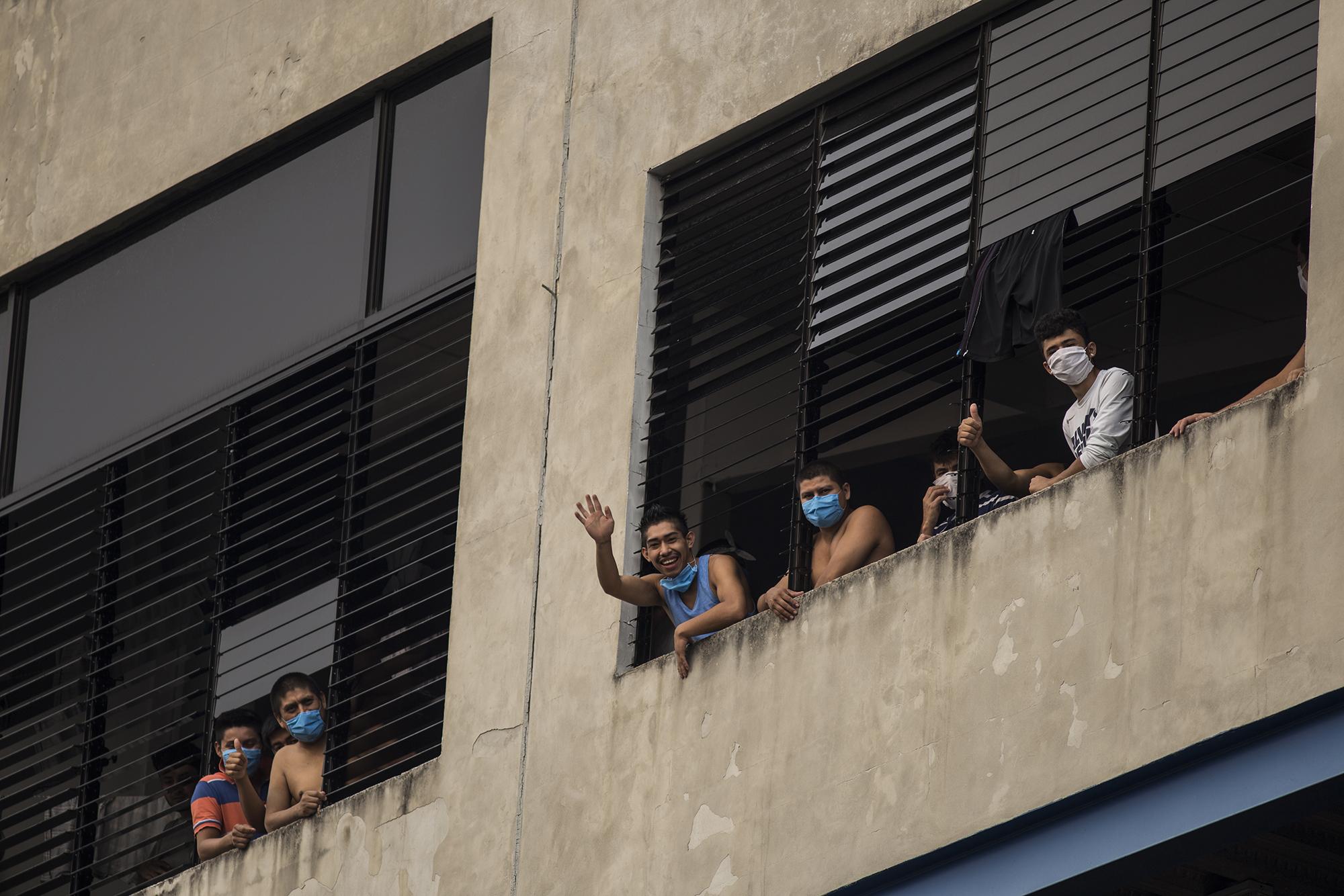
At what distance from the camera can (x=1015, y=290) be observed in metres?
11.2

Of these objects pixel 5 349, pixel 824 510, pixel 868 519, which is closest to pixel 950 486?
pixel 868 519

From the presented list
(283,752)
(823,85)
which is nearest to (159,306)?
(283,752)

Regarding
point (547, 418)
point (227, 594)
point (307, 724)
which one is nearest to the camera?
point (547, 418)

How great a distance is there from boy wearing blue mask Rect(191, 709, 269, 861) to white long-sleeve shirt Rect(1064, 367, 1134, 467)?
16.3ft

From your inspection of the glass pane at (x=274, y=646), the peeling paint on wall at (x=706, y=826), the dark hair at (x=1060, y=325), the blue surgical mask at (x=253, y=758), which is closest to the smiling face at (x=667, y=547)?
the peeling paint on wall at (x=706, y=826)

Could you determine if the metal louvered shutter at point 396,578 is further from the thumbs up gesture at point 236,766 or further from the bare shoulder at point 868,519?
the bare shoulder at point 868,519

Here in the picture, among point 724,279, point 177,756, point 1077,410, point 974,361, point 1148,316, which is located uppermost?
point 724,279

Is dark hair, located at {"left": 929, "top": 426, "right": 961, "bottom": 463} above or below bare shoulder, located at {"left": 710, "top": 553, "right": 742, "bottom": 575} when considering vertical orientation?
above

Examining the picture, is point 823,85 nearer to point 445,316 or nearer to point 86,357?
point 445,316

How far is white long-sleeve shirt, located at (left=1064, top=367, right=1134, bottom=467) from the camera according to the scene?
10.4m

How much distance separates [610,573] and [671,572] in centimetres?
27

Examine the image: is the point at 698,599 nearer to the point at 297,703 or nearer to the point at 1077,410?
the point at 1077,410

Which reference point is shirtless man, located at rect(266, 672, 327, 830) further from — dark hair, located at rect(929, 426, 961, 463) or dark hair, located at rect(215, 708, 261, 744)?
dark hair, located at rect(929, 426, 961, 463)

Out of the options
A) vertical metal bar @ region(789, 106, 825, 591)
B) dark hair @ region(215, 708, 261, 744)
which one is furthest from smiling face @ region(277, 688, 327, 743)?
vertical metal bar @ region(789, 106, 825, 591)
